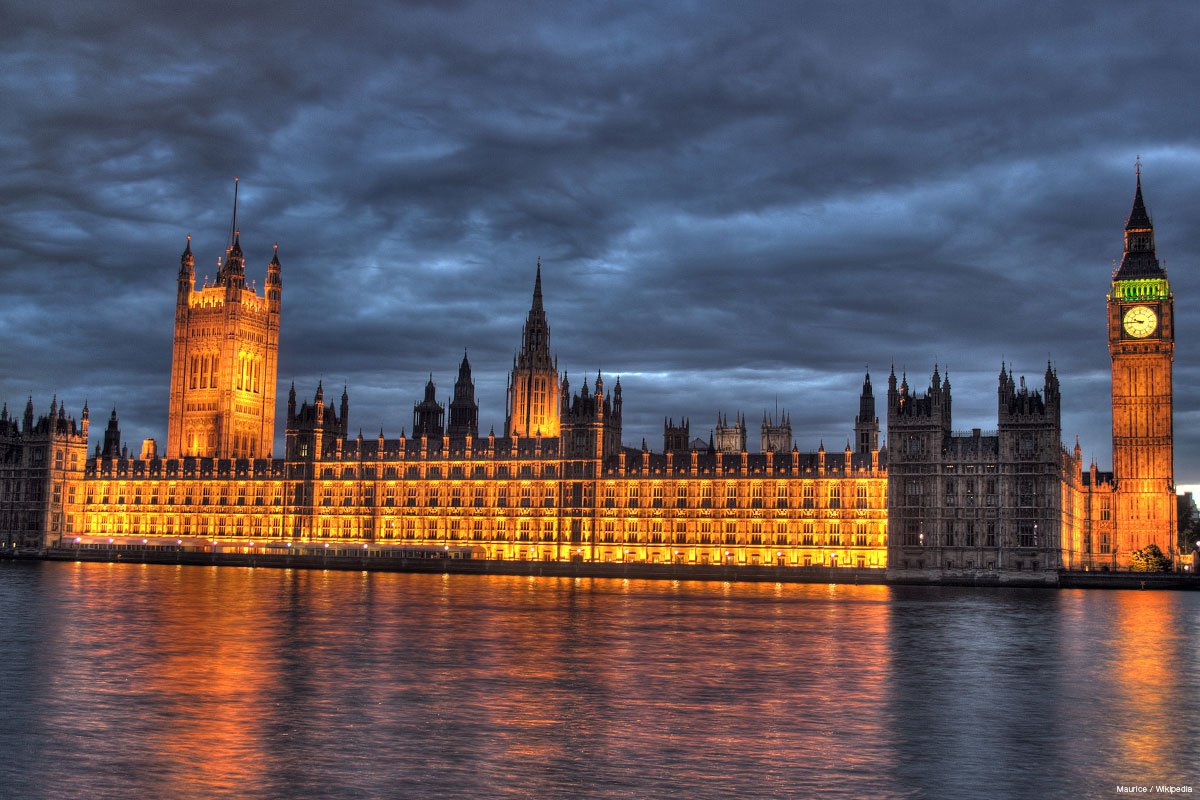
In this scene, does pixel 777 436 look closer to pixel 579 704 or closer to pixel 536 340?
pixel 536 340

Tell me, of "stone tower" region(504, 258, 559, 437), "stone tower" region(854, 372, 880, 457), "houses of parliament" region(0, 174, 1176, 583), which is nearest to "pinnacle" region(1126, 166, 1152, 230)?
"houses of parliament" region(0, 174, 1176, 583)

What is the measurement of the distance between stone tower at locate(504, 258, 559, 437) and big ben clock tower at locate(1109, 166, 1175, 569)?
8185cm

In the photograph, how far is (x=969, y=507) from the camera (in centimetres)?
12281

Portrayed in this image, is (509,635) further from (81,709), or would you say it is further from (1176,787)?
(1176,787)

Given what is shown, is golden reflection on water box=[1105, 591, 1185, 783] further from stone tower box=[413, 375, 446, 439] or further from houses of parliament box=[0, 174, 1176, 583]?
stone tower box=[413, 375, 446, 439]

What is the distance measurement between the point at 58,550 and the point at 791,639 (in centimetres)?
13909

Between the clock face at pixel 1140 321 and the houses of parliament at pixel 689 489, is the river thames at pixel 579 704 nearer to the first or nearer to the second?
the houses of parliament at pixel 689 489

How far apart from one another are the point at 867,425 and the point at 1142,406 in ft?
110

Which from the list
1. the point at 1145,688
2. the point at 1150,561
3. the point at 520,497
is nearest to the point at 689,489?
the point at 520,497

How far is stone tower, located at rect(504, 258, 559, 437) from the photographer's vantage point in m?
192

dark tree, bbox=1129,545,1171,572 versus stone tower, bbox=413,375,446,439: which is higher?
stone tower, bbox=413,375,446,439

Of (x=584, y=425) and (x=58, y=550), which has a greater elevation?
(x=584, y=425)

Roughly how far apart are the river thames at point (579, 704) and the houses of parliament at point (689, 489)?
5367cm

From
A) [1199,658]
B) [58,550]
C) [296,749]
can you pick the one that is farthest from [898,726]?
[58,550]
